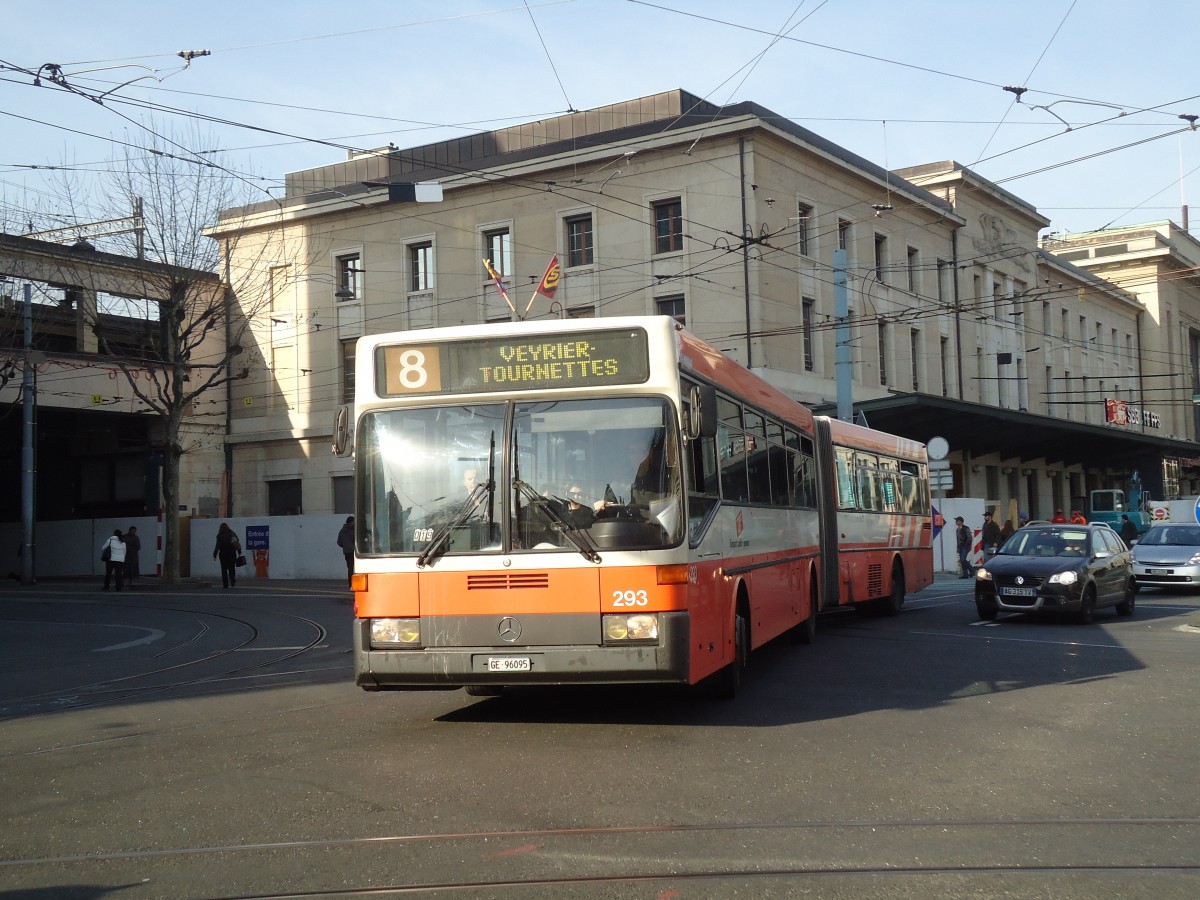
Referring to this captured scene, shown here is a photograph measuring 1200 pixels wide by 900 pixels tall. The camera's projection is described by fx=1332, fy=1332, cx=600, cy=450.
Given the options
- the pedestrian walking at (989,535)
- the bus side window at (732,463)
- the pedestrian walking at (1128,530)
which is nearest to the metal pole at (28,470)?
the pedestrian walking at (989,535)

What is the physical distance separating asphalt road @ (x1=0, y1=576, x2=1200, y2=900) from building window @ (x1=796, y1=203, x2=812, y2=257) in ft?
90.4

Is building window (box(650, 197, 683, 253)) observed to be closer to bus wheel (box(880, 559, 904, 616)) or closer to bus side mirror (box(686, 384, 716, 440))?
bus wheel (box(880, 559, 904, 616))

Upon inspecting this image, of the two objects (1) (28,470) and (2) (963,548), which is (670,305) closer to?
(2) (963,548)

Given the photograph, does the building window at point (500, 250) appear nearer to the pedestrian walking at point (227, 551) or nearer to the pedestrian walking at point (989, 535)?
the pedestrian walking at point (227, 551)

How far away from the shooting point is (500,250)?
143 feet

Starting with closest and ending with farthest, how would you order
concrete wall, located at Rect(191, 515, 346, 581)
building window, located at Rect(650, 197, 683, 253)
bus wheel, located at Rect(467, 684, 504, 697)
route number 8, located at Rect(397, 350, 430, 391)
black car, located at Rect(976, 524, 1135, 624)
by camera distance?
1. route number 8, located at Rect(397, 350, 430, 391)
2. bus wheel, located at Rect(467, 684, 504, 697)
3. black car, located at Rect(976, 524, 1135, 624)
4. building window, located at Rect(650, 197, 683, 253)
5. concrete wall, located at Rect(191, 515, 346, 581)

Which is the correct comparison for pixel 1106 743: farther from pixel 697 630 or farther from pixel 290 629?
pixel 290 629

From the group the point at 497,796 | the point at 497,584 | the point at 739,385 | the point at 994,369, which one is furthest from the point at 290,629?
the point at 994,369

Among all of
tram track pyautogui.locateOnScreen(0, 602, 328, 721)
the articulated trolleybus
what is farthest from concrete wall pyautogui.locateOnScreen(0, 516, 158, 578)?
the articulated trolleybus

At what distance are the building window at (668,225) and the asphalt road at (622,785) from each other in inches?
1049

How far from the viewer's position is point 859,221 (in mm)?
43875

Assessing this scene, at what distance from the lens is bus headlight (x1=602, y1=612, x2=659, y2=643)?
890 cm

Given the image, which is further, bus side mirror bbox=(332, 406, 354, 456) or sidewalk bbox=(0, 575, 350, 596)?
sidewalk bbox=(0, 575, 350, 596)

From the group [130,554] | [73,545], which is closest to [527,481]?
[130,554]
